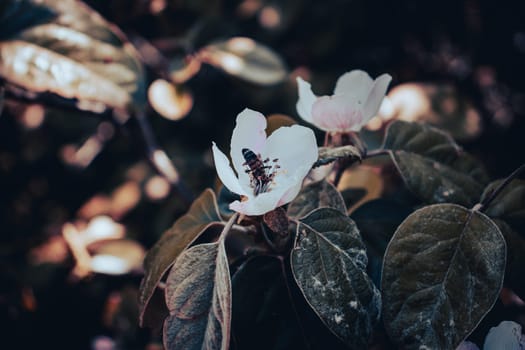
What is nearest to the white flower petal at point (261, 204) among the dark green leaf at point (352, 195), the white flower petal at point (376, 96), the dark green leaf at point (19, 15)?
the white flower petal at point (376, 96)

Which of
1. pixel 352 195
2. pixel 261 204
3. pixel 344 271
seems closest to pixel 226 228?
pixel 261 204

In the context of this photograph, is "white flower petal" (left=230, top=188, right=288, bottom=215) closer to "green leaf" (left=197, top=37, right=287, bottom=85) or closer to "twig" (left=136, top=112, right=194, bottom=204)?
"twig" (left=136, top=112, right=194, bottom=204)

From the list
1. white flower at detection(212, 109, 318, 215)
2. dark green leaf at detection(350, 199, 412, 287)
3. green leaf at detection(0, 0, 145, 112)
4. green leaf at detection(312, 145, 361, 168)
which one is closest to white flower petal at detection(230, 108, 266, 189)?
white flower at detection(212, 109, 318, 215)

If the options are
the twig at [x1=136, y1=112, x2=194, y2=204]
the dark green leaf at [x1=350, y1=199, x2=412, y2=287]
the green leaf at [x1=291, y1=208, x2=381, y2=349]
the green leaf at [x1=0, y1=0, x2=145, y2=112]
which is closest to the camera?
the green leaf at [x1=291, y1=208, x2=381, y2=349]

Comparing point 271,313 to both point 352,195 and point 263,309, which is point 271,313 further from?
point 352,195

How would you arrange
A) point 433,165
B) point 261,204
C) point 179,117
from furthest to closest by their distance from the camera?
point 179,117 → point 433,165 → point 261,204

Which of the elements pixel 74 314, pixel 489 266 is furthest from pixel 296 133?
pixel 74 314

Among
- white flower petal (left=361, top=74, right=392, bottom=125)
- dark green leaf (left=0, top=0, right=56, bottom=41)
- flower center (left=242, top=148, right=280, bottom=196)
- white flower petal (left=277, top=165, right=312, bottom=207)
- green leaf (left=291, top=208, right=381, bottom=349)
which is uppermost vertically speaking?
dark green leaf (left=0, top=0, right=56, bottom=41)
